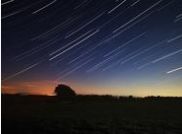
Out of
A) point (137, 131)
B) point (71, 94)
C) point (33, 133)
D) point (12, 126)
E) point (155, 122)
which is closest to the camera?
point (33, 133)

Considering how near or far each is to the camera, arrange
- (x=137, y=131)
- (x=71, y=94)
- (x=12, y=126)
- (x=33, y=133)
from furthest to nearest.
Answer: (x=71, y=94), (x=12, y=126), (x=137, y=131), (x=33, y=133)

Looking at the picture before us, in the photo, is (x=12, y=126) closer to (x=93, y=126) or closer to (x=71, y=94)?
(x=93, y=126)

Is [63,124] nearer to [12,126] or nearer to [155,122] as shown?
[12,126]

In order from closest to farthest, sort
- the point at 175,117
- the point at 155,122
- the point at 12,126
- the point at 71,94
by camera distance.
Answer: the point at 12,126 → the point at 155,122 → the point at 175,117 → the point at 71,94

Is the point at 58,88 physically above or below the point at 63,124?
above

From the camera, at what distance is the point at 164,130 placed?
13836mm

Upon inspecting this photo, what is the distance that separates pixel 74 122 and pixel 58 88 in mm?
27206

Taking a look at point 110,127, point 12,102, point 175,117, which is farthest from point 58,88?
point 110,127

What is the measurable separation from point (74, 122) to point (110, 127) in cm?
229

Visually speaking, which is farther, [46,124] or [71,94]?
[71,94]

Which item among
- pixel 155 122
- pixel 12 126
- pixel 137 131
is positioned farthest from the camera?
pixel 155 122

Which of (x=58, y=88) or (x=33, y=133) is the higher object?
(x=58, y=88)

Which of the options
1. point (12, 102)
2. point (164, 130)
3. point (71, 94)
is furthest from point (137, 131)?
point (71, 94)

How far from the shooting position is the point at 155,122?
1609 centimetres
